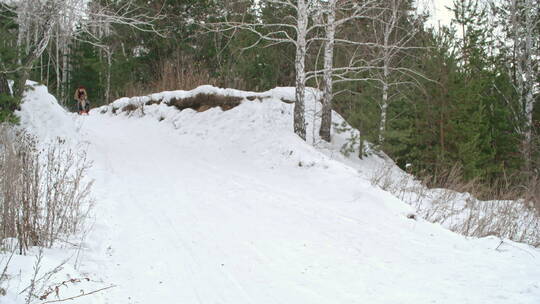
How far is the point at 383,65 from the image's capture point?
485 inches

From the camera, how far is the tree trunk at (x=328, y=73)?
30.2 feet

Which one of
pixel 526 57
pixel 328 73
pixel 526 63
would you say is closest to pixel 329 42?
pixel 328 73

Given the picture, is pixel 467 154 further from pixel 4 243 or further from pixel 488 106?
pixel 4 243

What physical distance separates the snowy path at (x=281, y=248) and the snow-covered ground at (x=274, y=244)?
0.5 inches

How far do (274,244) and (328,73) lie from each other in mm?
6322

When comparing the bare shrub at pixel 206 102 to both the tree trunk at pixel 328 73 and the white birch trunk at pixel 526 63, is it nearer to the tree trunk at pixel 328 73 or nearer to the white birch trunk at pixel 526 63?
the tree trunk at pixel 328 73

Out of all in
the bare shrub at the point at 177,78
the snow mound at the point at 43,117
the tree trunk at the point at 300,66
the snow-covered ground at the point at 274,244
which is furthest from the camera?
the bare shrub at the point at 177,78

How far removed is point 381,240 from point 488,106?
453 inches

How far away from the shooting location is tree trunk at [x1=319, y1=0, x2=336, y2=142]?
9194mm

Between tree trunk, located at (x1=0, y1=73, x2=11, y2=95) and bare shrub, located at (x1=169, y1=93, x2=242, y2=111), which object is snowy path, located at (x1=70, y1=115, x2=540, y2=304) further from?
bare shrub, located at (x1=169, y1=93, x2=242, y2=111)

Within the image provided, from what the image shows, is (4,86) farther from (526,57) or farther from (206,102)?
(526,57)

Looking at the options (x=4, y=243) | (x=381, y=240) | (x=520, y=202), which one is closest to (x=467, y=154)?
(x=520, y=202)

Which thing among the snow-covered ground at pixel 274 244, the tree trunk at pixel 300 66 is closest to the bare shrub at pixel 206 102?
the tree trunk at pixel 300 66

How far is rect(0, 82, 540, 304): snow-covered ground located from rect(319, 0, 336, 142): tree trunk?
2248 millimetres
